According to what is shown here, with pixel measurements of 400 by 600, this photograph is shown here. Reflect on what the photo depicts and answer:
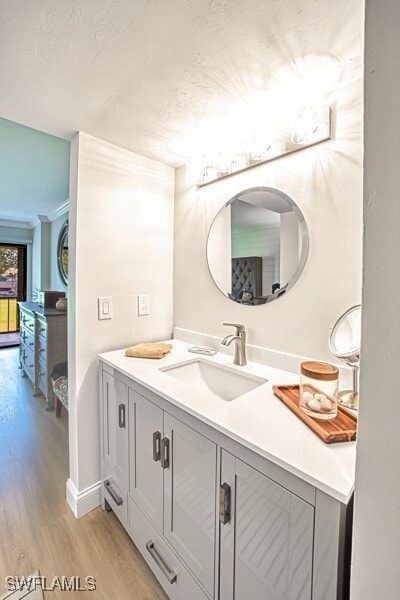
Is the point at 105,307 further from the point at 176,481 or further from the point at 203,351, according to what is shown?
the point at 176,481

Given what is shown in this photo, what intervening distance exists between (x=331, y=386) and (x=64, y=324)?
2.79m

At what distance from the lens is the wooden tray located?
0.74m

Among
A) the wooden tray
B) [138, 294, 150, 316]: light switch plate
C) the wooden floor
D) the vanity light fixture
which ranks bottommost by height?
the wooden floor

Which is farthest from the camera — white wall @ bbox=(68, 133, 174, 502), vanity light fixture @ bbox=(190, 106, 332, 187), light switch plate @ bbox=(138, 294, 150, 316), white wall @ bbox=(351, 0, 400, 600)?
light switch plate @ bbox=(138, 294, 150, 316)

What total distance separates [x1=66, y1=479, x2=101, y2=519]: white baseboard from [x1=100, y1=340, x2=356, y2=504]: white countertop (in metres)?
0.86

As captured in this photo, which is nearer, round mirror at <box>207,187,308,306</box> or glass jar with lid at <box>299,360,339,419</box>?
glass jar with lid at <box>299,360,339,419</box>

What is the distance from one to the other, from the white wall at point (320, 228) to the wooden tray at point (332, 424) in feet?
1.14

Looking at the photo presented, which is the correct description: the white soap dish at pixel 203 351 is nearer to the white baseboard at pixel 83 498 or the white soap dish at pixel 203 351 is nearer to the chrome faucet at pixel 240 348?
the chrome faucet at pixel 240 348

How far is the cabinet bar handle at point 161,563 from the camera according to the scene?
1041 millimetres

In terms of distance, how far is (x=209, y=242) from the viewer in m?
1.68

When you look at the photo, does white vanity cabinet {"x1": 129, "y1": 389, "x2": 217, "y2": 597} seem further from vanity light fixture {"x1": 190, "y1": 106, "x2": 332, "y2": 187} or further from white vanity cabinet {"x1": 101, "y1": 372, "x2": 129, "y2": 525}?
vanity light fixture {"x1": 190, "y1": 106, "x2": 332, "y2": 187}

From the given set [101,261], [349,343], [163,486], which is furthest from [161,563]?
[101,261]

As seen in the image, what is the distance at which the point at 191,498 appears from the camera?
3.19 feet

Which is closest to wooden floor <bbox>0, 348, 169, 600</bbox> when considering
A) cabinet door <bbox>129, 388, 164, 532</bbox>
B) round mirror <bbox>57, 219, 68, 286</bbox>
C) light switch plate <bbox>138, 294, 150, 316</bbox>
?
cabinet door <bbox>129, 388, 164, 532</bbox>
